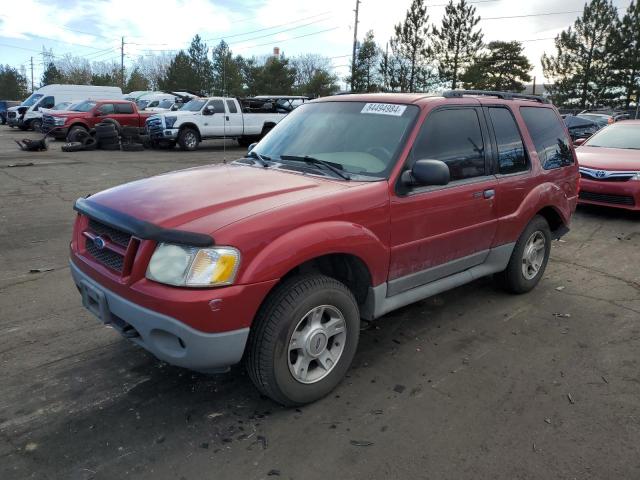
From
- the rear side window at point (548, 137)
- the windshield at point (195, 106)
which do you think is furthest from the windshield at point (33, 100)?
the rear side window at point (548, 137)

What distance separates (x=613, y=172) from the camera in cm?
820

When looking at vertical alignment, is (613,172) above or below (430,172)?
below

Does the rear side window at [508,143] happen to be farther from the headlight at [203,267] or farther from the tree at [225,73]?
the tree at [225,73]

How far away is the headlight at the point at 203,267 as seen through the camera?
2.57 metres

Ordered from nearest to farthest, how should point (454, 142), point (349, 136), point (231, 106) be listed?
point (349, 136), point (454, 142), point (231, 106)

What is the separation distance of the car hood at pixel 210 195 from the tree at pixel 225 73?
53.0 meters

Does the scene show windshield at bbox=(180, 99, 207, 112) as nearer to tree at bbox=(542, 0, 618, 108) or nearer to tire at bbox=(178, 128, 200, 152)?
tire at bbox=(178, 128, 200, 152)

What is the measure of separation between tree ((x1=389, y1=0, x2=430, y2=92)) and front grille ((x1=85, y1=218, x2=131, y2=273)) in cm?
4123

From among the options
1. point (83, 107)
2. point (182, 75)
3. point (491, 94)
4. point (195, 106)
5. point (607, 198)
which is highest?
point (182, 75)

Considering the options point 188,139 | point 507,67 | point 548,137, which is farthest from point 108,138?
point 507,67

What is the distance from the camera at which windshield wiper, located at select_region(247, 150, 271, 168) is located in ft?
12.8

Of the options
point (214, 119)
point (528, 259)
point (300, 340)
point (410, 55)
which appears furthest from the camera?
point (410, 55)

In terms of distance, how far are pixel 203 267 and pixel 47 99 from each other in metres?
31.2

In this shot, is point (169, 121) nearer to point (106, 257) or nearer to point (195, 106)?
point (195, 106)
